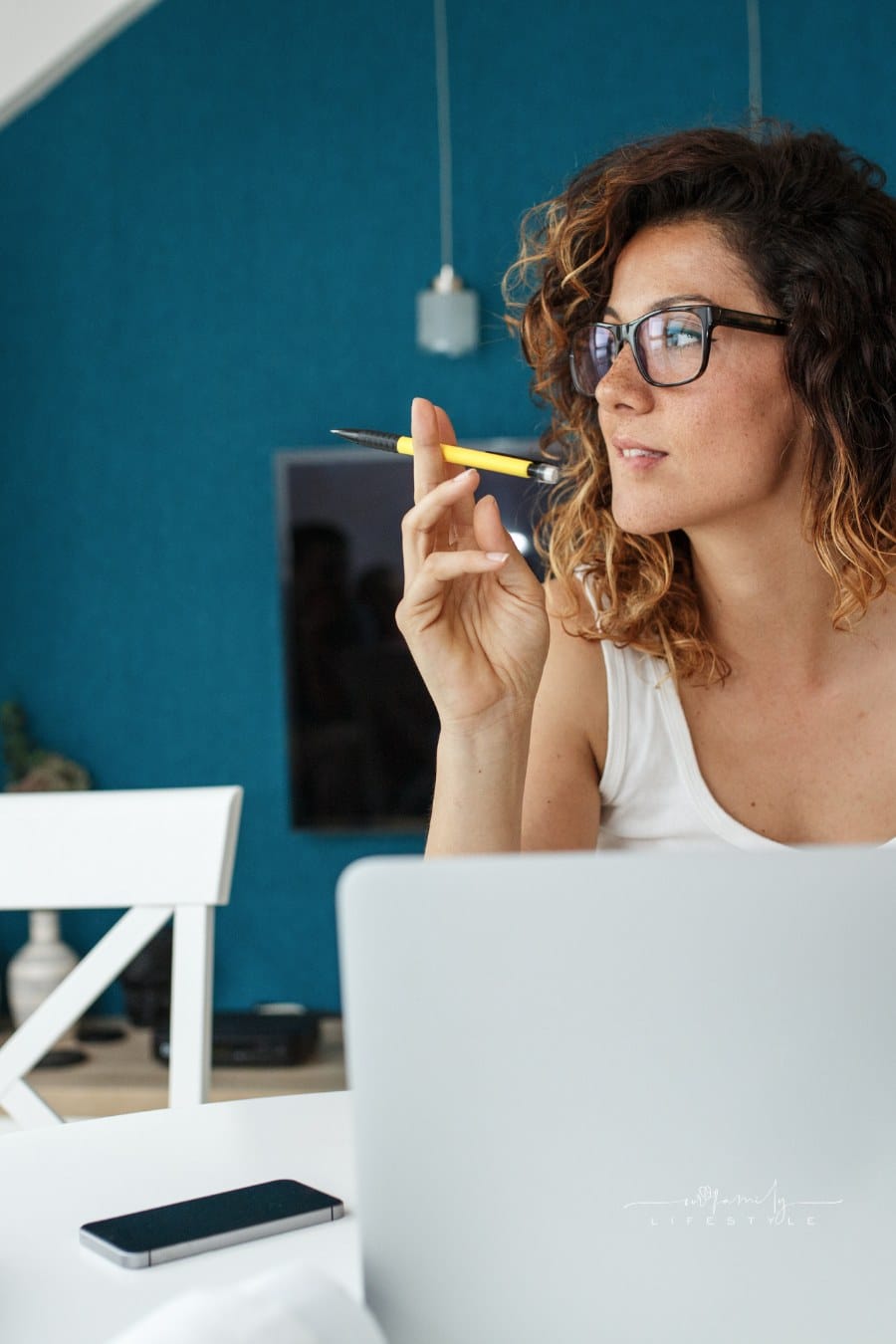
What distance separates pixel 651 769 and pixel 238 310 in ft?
7.92

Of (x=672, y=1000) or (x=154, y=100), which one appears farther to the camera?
(x=154, y=100)

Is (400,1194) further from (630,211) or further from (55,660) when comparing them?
(55,660)

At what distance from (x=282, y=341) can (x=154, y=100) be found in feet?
2.14

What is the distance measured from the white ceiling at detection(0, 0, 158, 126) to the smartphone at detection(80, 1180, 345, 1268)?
3.22 metres

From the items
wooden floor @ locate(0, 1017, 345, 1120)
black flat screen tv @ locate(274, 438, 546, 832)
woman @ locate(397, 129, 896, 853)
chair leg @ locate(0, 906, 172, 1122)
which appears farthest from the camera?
black flat screen tv @ locate(274, 438, 546, 832)

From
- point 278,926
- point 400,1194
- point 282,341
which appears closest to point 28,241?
point 282,341

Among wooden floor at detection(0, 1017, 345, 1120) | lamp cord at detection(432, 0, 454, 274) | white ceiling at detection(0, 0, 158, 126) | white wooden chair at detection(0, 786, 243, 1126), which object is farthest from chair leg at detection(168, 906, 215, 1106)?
white ceiling at detection(0, 0, 158, 126)

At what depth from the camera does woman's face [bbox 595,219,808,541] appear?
124 cm

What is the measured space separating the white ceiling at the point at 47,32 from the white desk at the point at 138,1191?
3043 millimetres

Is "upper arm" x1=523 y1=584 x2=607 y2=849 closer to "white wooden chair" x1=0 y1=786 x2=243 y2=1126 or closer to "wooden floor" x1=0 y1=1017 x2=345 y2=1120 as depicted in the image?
"white wooden chair" x1=0 y1=786 x2=243 y2=1126

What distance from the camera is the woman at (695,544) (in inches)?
47.0

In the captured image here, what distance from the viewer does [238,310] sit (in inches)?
137

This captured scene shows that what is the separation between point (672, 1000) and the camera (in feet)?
1.74

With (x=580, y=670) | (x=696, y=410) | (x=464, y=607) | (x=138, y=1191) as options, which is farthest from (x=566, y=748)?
(x=138, y=1191)
